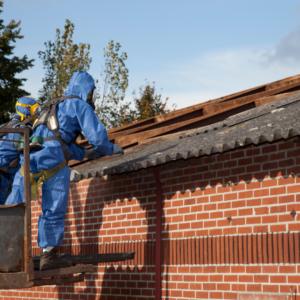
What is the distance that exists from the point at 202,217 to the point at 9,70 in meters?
17.2

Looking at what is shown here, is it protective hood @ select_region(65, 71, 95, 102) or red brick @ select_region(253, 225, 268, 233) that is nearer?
red brick @ select_region(253, 225, 268, 233)

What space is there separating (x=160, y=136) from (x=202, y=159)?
Answer: 7.67 feet

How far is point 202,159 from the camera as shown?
624 centimetres

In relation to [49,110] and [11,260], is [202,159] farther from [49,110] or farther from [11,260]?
[11,260]

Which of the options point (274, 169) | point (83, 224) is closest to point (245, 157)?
point (274, 169)

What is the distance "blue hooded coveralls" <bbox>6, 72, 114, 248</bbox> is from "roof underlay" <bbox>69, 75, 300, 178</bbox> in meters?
1.03

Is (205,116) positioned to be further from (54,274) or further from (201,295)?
(54,274)

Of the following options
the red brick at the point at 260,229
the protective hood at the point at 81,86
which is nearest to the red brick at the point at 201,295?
the red brick at the point at 260,229

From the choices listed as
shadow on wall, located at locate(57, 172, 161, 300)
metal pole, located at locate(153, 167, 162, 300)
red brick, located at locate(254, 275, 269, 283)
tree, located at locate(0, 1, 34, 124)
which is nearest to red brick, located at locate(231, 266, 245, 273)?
red brick, located at locate(254, 275, 269, 283)

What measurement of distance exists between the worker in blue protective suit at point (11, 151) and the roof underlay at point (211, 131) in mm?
1148

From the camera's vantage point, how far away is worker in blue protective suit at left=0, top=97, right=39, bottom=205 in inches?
230

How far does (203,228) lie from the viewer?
237 inches

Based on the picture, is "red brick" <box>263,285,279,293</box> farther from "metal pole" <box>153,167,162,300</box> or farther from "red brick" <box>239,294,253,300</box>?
"metal pole" <box>153,167,162,300</box>

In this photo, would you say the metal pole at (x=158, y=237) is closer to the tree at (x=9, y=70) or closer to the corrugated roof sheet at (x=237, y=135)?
the corrugated roof sheet at (x=237, y=135)
